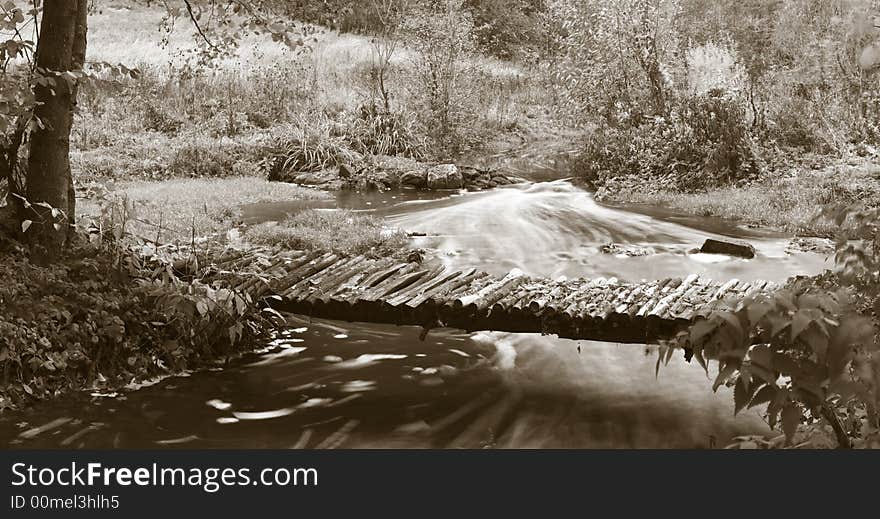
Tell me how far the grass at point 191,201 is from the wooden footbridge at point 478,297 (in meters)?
2.02

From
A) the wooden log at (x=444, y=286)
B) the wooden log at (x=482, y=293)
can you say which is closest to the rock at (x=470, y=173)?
the wooden log at (x=444, y=286)

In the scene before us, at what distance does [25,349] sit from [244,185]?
9712 millimetres

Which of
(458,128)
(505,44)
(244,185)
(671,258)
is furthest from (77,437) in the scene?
(505,44)

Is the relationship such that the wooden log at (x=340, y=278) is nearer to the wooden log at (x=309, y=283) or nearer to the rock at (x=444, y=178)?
the wooden log at (x=309, y=283)

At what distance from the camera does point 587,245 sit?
11.8m

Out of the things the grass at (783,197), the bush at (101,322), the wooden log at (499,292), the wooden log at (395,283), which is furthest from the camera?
the grass at (783,197)

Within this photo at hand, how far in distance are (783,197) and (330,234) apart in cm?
709

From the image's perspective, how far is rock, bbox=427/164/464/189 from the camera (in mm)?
17109

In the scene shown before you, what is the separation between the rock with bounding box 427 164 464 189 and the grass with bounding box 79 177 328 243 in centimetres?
247

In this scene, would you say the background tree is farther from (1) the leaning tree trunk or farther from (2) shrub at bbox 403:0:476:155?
(2) shrub at bbox 403:0:476:155

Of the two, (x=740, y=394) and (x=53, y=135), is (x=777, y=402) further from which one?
(x=53, y=135)

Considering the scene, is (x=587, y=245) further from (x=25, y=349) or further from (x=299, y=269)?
(x=25, y=349)

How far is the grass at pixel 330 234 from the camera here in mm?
9969

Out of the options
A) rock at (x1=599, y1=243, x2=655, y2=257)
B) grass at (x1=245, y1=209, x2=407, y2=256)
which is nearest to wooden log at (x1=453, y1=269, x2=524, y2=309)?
grass at (x1=245, y1=209, x2=407, y2=256)
